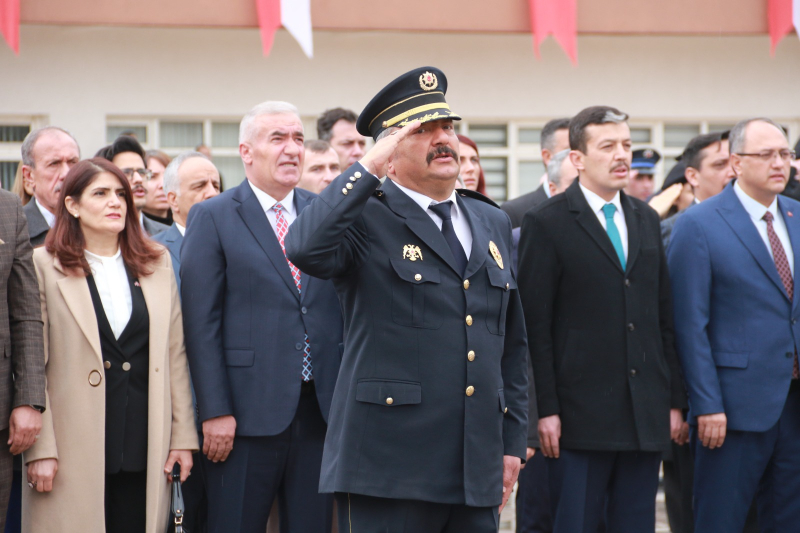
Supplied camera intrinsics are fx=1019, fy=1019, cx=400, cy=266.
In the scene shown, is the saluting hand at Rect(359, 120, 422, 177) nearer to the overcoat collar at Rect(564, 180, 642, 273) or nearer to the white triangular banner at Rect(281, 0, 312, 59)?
the overcoat collar at Rect(564, 180, 642, 273)

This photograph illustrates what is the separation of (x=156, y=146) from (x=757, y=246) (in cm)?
937

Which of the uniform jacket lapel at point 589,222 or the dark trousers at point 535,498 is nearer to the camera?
the uniform jacket lapel at point 589,222

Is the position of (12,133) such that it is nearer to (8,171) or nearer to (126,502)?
(8,171)

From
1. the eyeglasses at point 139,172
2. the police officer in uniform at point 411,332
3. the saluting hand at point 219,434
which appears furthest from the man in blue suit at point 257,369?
the eyeglasses at point 139,172

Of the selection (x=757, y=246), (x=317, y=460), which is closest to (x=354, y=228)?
(x=317, y=460)

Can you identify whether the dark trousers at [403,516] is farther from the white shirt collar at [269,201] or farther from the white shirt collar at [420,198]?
the white shirt collar at [269,201]

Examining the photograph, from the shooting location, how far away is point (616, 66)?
13.7 m

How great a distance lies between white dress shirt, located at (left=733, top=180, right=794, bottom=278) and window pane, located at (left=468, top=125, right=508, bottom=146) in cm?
837

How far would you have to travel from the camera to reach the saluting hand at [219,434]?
433cm

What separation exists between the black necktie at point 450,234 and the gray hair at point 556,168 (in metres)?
2.82

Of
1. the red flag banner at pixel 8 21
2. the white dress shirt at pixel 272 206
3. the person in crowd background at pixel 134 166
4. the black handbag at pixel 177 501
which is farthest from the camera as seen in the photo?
the red flag banner at pixel 8 21

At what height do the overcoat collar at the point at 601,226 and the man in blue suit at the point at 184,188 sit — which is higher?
the man in blue suit at the point at 184,188

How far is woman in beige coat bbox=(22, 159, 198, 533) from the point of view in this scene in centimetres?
427

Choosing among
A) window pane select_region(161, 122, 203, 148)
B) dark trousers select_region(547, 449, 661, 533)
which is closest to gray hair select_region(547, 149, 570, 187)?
dark trousers select_region(547, 449, 661, 533)
